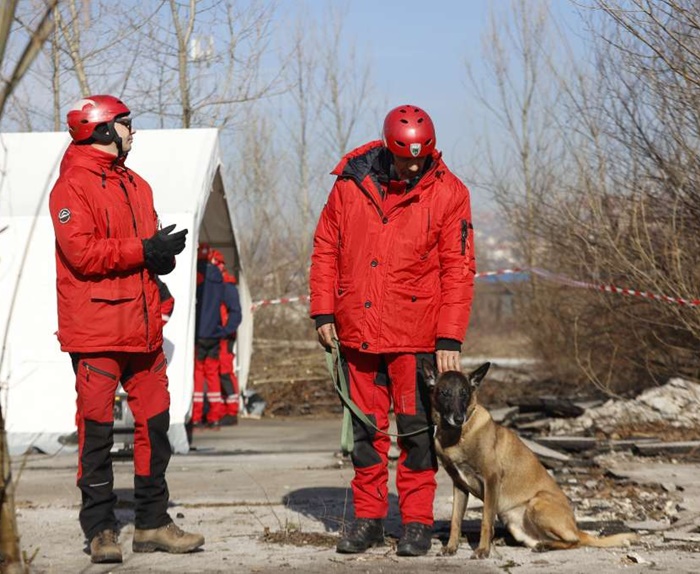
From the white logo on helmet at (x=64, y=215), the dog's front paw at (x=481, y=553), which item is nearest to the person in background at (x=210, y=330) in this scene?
the white logo on helmet at (x=64, y=215)

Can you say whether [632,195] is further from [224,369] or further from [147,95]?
[147,95]

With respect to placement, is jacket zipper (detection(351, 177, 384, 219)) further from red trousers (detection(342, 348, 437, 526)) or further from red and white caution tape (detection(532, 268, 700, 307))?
red and white caution tape (detection(532, 268, 700, 307))

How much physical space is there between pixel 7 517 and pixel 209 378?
10565mm

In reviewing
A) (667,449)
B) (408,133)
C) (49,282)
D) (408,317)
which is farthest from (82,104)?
(667,449)

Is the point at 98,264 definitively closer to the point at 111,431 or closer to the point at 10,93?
the point at 111,431

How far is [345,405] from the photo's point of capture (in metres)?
5.91

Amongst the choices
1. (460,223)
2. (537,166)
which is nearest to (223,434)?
(460,223)

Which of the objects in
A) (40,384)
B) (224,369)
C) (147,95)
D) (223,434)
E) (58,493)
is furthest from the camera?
(147,95)

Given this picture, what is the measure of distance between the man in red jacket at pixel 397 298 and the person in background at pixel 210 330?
7485mm

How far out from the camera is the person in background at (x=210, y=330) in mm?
13289

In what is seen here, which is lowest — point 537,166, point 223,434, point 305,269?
point 223,434

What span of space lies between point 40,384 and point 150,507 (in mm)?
5156

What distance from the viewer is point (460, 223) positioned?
228 inches

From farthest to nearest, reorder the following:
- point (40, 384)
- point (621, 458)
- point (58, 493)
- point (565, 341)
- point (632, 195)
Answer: point (565, 341), point (632, 195), point (40, 384), point (621, 458), point (58, 493)
